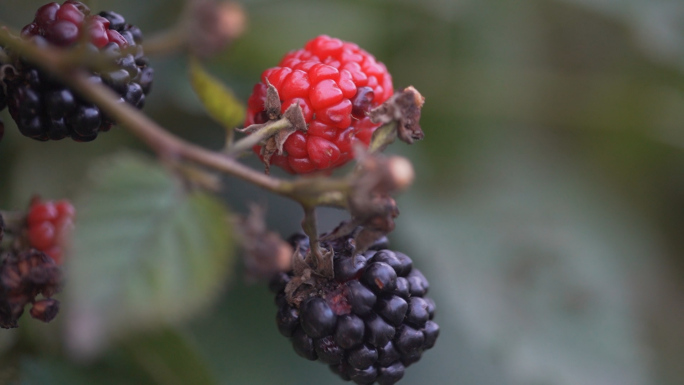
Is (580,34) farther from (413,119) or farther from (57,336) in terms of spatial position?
(57,336)

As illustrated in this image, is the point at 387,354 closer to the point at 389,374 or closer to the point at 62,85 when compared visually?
the point at 389,374

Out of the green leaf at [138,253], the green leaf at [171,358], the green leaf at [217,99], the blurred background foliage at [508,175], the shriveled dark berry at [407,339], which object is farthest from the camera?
the blurred background foliage at [508,175]

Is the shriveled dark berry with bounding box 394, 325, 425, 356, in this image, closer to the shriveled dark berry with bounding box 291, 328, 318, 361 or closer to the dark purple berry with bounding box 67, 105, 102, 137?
the shriveled dark berry with bounding box 291, 328, 318, 361

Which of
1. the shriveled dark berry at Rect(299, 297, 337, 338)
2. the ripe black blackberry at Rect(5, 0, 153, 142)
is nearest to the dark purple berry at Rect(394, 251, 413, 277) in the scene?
the shriveled dark berry at Rect(299, 297, 337, 338)

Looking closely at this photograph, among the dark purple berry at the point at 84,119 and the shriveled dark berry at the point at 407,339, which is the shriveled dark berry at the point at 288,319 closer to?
the shriveled dark berry at the point at 407,339

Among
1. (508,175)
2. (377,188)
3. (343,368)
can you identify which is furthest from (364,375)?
(508,175)

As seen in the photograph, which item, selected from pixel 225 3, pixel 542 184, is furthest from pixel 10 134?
pixel 542 184

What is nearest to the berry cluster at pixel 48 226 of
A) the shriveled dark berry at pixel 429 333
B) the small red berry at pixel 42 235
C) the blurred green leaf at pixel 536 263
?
the small red berry at pixel 42 235
